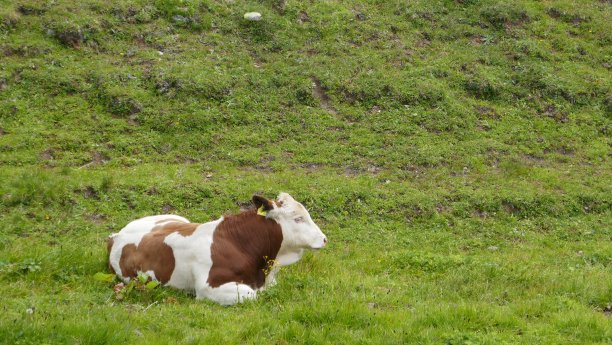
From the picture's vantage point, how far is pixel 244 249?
839 cm

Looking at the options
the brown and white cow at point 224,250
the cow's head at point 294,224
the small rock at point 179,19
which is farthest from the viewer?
the small rock at point 179,19

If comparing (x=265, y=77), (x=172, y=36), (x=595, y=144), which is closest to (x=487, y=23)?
(x=595, y=144)

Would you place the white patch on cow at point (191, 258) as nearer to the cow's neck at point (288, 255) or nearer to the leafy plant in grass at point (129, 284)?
the leafy plant in grass at point (129, 284)

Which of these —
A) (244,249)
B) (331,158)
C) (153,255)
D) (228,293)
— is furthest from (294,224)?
(331,158)

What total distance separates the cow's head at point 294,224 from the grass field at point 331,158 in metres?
0.48

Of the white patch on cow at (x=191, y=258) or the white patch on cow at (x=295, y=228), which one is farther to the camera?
the white patch on cow at (x=295, y=228)

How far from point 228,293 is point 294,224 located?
4.55 feet

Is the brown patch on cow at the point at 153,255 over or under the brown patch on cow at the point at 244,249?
under

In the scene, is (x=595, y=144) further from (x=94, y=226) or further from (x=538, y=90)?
(x=94, y=226)

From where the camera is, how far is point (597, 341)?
6688 mm

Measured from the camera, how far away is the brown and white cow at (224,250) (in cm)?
802

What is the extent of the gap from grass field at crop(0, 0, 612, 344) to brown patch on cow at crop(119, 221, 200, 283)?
1.61 feet

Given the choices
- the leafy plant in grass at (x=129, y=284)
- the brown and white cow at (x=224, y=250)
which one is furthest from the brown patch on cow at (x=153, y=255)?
the leafy plant in grass at (x=129, y=284)

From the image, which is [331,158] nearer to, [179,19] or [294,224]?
[294,224]
